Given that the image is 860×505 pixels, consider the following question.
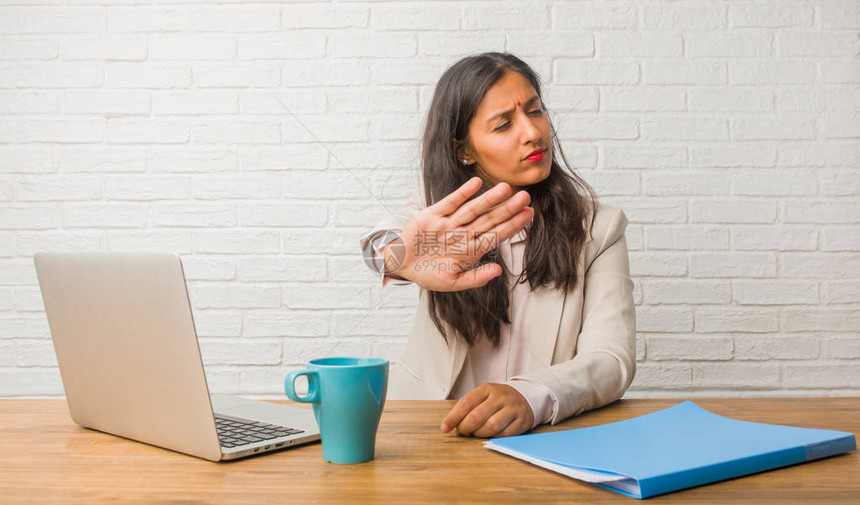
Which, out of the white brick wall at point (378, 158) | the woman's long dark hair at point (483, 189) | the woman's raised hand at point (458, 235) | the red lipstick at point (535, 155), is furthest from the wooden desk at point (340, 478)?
the white brick wall at point (378, 158)

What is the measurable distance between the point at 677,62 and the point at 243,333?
147 cm

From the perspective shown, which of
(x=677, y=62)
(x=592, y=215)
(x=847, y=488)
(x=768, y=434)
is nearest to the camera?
(x=847, y=488)

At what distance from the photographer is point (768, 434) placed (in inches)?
29.7

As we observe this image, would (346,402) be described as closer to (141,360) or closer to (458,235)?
(141,360)

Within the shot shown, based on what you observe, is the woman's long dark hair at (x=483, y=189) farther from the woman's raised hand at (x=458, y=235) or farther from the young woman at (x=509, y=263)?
the woman's raised hand at (x=458, y=235)

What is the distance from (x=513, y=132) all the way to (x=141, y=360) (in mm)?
960

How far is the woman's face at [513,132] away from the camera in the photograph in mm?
1466

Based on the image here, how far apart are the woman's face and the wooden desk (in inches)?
29.9

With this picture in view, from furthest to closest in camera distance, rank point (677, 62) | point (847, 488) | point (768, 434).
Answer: point (677, 62) < point (768, 434) < point (847, 488)

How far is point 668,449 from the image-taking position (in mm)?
703

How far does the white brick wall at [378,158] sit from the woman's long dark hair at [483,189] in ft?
1.04

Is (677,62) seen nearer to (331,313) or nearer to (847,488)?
(331,313)

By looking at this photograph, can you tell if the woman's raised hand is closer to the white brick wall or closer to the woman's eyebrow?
the woman's eyebrow

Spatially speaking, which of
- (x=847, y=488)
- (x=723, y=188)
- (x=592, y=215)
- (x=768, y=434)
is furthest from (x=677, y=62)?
(x=847, y=488)
